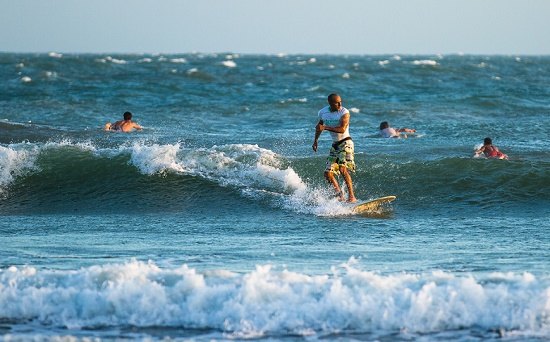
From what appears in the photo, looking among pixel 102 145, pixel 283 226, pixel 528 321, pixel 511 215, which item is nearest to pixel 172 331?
pixel 528 321

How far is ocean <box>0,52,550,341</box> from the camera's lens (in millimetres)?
6191

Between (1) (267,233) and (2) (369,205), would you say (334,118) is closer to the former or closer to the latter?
(2) (369,205)

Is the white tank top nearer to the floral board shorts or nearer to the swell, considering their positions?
the floral board shorts

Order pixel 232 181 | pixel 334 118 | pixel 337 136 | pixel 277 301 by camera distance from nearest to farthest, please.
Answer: pixel 277 301 → pixel 334 118 → pixel 337 136 → pixel 232 181

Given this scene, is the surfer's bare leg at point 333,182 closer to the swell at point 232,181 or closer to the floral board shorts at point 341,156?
the floral board shorts at point 341,156

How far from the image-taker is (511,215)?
1088cm

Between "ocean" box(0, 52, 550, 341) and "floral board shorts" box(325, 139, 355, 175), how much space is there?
20.3 inches

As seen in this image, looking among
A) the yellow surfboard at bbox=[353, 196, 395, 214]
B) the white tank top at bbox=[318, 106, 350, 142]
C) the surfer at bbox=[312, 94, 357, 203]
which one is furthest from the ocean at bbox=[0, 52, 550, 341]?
the white tank top at bbox=[318, 106, 350, 142]

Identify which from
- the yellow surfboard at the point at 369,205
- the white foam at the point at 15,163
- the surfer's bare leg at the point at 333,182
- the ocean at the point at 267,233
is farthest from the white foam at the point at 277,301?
the white foam at the point at 15,163

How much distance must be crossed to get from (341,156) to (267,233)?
1877 mm

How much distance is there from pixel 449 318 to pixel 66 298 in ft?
9.84

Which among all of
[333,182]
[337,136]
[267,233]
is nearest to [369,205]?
[333,182]

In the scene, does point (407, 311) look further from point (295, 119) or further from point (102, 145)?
point (295, 119)

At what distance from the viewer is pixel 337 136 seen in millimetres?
10898
